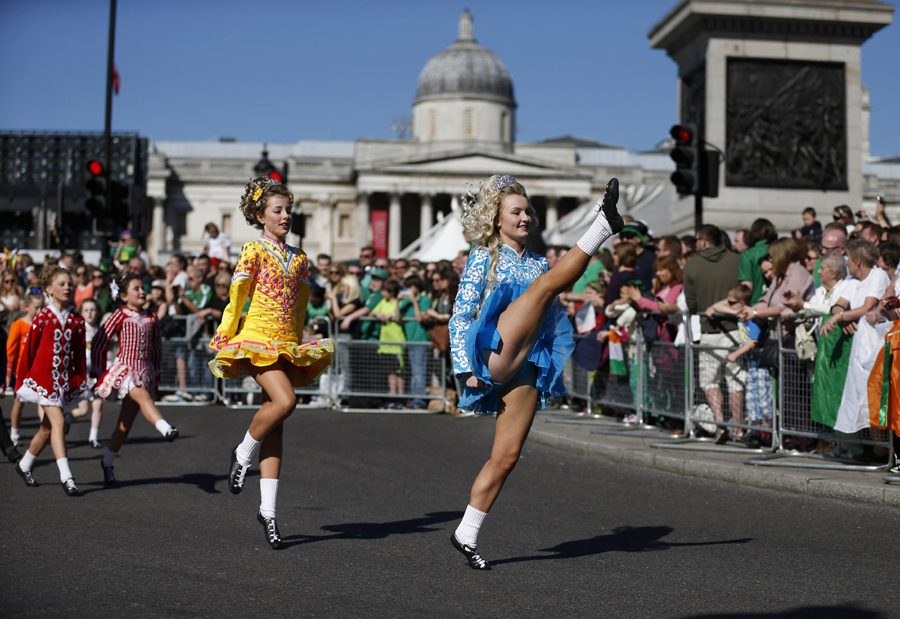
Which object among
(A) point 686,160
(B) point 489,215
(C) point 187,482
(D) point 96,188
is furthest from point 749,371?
(D) point 96,188

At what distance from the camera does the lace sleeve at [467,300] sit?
5.19 metres

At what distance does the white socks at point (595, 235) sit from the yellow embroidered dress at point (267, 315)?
1.89m

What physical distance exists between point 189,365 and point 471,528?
36.5 ft

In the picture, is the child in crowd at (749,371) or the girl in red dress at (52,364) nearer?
the girl in red dress at (52,364)

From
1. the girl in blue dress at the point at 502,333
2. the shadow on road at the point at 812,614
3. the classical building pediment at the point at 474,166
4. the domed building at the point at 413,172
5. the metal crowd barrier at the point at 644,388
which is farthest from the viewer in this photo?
the domed building at the point at 413,172

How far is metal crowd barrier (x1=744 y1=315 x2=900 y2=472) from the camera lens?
8.29 m

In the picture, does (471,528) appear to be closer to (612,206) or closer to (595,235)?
(595,235)

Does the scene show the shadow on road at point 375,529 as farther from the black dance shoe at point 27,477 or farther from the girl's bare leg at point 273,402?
the black dance shoe at point 27,477

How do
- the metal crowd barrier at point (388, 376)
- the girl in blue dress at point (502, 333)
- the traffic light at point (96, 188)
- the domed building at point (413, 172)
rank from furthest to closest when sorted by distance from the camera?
the domed building at point (413, 172) → the traffic light at point (96, 188) → the metal crowd barrier at point (388, 376) → the girl in blue dress at point (502, 333)

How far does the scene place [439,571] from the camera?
17.1 feet

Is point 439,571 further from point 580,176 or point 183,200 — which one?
point 183,200

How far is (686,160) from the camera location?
490 inches

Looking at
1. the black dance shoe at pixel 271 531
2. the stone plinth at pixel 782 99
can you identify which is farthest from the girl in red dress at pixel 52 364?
the stone plinth at pixel 782 99

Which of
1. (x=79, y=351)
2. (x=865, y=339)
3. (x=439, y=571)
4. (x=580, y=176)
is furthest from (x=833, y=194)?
(x=580, y=176)
